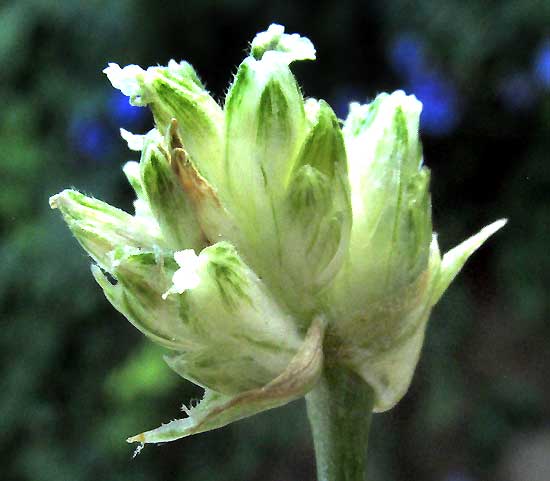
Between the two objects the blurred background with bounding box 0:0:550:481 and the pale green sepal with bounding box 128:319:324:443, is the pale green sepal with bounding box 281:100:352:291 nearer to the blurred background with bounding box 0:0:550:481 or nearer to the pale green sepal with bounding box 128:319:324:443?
the pale green sepal with bounding box 128:319:324:443

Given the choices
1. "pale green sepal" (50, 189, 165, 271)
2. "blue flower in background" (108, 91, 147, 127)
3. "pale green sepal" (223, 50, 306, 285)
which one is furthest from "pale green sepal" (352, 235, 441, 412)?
"blue flower in background" (108, 91, 147, 127)

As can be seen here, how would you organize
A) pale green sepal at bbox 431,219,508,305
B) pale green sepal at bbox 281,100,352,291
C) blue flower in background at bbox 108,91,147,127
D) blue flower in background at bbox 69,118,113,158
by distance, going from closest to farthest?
pale green sepal at bbox 281,100,352,291 → pale green sepal at bbox 431,219,508,305 → blue flower in background at bbox 108,91,147,127 → blue flower in background at bbox 69,118,113,158

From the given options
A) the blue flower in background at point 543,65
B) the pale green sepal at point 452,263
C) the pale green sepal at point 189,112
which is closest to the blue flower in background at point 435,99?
the blue flower in background at point 543,65

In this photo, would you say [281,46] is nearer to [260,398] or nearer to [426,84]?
[260,398]

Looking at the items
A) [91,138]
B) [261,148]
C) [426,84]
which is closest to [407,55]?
[426,84]

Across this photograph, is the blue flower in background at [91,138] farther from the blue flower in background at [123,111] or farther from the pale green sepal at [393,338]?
the pale green sepal at [393,338]

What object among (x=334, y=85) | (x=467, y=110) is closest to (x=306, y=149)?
(x=334, y=85)
